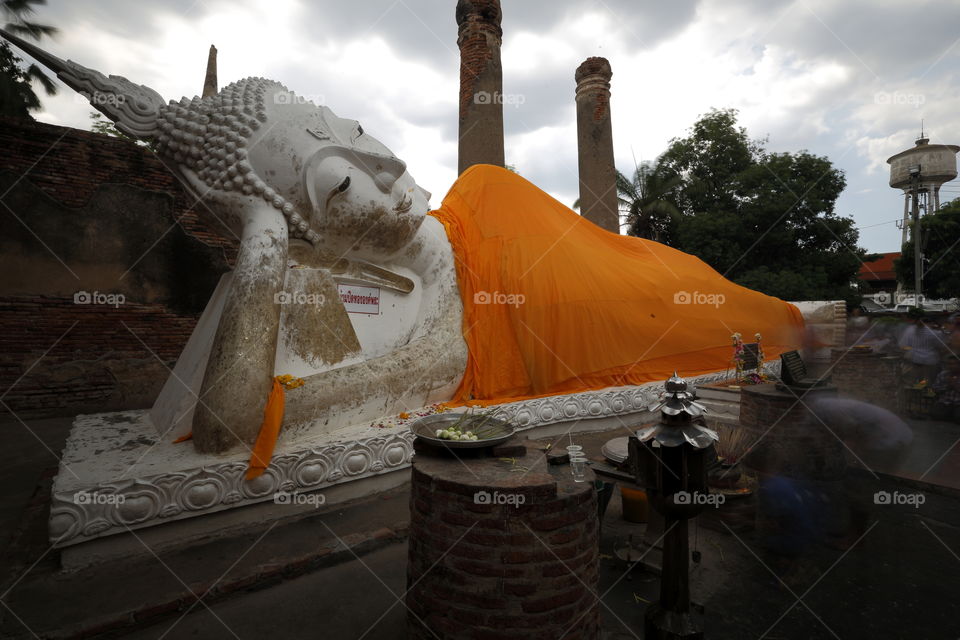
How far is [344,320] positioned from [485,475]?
2061 mm

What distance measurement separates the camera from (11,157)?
546 cm

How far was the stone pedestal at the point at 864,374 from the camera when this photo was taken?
201 inches

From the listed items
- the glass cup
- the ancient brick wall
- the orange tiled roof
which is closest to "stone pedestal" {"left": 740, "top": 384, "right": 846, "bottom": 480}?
the glass cup

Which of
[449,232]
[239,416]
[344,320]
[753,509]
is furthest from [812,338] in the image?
[239,416]

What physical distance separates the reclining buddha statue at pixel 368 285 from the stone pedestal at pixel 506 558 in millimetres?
1488

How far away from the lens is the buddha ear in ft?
9.55

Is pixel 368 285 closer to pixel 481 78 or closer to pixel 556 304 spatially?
pixel 556 304

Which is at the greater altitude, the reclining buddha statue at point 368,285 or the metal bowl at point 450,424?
the reclining buddha statue at point 368,285

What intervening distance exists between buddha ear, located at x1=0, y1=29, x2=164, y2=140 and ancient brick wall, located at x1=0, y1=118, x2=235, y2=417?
2.24 m

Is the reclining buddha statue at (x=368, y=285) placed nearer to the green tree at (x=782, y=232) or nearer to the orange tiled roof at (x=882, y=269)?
the green tree at (x=782, y=232)

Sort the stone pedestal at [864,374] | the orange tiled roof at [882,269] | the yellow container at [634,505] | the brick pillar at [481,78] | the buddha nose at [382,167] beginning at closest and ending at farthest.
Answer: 1. the yellow container at [634,505]
2. the buddha nose at [382,167]
3. the stone pedestal at [864,374]
4. the brick pillar at [481,78]
5. the orange tiled roof at [882,269]

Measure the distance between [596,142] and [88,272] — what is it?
28.6 feet

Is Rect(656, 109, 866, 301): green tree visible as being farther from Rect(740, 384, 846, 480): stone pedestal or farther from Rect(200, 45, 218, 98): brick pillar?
Rect(200, 45, 218, 98): brick pillar

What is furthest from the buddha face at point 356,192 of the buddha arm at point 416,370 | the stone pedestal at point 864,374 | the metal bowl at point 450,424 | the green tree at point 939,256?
the green tree at point 939,256
